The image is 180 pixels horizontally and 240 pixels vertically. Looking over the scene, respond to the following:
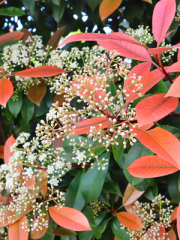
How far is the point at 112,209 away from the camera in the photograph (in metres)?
0.81

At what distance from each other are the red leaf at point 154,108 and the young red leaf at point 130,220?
426mm

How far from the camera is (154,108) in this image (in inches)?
16.4

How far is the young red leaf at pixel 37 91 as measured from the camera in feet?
2.82

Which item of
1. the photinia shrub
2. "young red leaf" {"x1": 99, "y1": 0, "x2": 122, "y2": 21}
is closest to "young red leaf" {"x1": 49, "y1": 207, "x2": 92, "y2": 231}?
the photinia shrub

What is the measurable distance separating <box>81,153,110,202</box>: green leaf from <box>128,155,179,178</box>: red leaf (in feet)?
0.50

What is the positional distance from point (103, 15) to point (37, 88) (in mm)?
390

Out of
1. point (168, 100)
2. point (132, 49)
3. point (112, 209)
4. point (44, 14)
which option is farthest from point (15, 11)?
point (112, 209)

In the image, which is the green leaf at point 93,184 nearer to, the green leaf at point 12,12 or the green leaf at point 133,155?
the green leaf at point 133,155

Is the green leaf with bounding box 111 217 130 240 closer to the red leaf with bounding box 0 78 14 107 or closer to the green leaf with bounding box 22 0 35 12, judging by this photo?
the red leaf with bounding box 0 78 14 107

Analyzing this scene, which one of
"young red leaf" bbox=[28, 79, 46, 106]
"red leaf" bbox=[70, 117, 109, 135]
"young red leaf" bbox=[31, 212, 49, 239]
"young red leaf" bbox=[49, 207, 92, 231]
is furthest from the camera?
"young red leaf" bbox=[28, 79, 46, 106]

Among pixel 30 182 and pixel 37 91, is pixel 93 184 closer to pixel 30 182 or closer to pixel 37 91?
pixel 30 182

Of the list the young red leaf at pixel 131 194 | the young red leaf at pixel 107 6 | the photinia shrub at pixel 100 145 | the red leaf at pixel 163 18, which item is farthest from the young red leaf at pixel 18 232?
the young red leaf at pixel 107 6

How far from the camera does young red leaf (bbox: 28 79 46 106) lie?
86 centimetres

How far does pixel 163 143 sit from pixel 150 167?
0.37 ft
